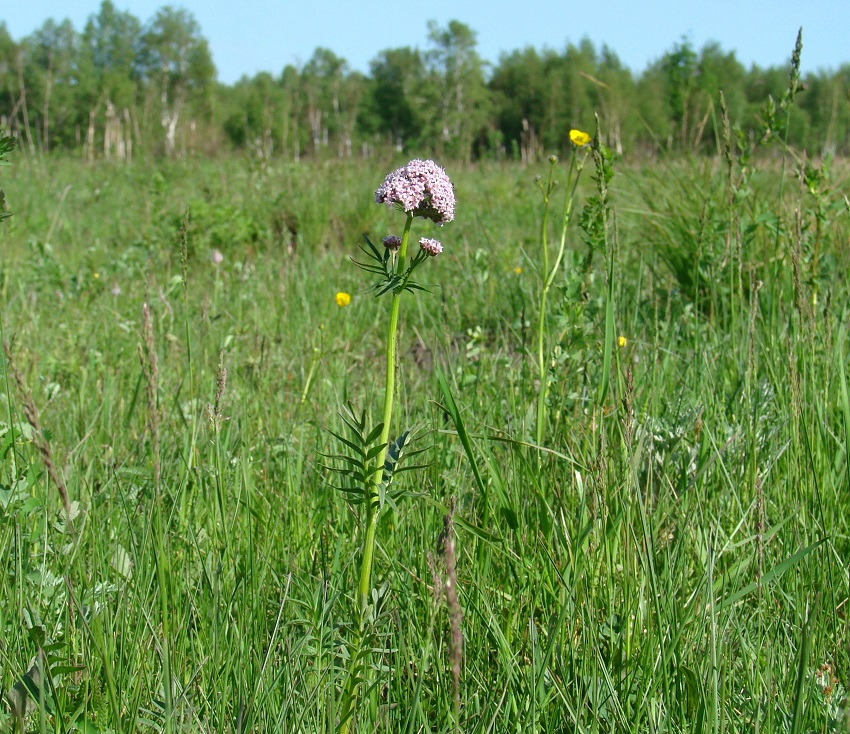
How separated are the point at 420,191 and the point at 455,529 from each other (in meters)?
0.73

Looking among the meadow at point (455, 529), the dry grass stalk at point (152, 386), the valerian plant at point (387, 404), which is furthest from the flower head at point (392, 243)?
the dry grass stalk at point (152, 386)

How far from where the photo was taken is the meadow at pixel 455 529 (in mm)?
1095

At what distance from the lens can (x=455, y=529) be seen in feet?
Result: 5.07

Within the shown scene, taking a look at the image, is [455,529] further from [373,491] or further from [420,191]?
[420,191]

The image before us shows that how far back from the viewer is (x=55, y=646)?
1.02m

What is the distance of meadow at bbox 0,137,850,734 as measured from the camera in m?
1.09

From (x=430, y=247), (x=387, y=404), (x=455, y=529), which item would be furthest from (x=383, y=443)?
(x=455, y=529)

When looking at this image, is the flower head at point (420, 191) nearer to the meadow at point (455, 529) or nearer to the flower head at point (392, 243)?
the flower head at point (392, 243)

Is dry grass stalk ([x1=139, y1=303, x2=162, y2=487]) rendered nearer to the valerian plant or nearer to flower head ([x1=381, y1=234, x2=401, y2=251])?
the valerian plant

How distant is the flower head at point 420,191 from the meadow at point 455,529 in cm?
32

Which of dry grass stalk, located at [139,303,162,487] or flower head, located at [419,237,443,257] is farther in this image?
flower head, located at [419,237,443,257]

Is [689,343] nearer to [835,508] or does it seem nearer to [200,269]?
[835,508]

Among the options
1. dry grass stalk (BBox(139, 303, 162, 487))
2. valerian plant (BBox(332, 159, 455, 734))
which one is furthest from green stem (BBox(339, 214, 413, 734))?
dry grass stalk (BBox(139, 303, 162, 487))

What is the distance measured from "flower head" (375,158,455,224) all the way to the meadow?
317 mm
